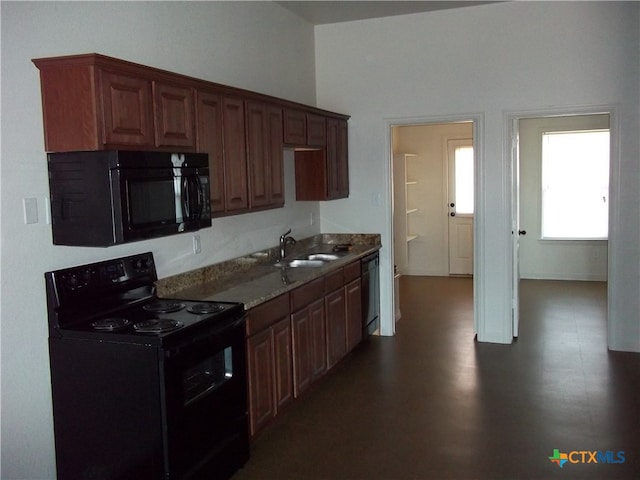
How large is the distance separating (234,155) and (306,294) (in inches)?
42.0

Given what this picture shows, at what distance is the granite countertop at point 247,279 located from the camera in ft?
11.6

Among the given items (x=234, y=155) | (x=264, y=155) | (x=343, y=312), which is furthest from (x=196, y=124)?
(x=343, y=312)

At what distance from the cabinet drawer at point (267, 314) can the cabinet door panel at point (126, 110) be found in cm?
109

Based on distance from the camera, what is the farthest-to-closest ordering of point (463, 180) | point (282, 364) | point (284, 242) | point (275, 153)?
point (463, 180) → point (284, 242) → point (275, 153) → point (282, 364)

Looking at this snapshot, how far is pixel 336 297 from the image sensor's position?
4770 mm

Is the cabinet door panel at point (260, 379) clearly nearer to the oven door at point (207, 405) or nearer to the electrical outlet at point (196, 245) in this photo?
the oven door at point (207, 405)

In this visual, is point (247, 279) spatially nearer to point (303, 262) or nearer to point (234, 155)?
point (234, 155)

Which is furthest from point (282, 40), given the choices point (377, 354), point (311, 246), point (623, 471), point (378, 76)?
point (623, 471)

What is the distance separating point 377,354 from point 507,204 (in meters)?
1.79

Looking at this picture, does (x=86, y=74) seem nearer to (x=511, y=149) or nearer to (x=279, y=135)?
(x=279, y=135)

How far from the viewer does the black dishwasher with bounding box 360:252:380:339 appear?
549 centimetres

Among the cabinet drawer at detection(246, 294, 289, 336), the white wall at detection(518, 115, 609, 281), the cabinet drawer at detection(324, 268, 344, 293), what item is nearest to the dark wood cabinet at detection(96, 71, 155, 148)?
the cabinet drawer at detection(246, 294, 289, 336)

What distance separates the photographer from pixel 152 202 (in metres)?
2.92

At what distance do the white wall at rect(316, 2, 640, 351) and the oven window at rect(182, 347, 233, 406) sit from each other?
310 cm
